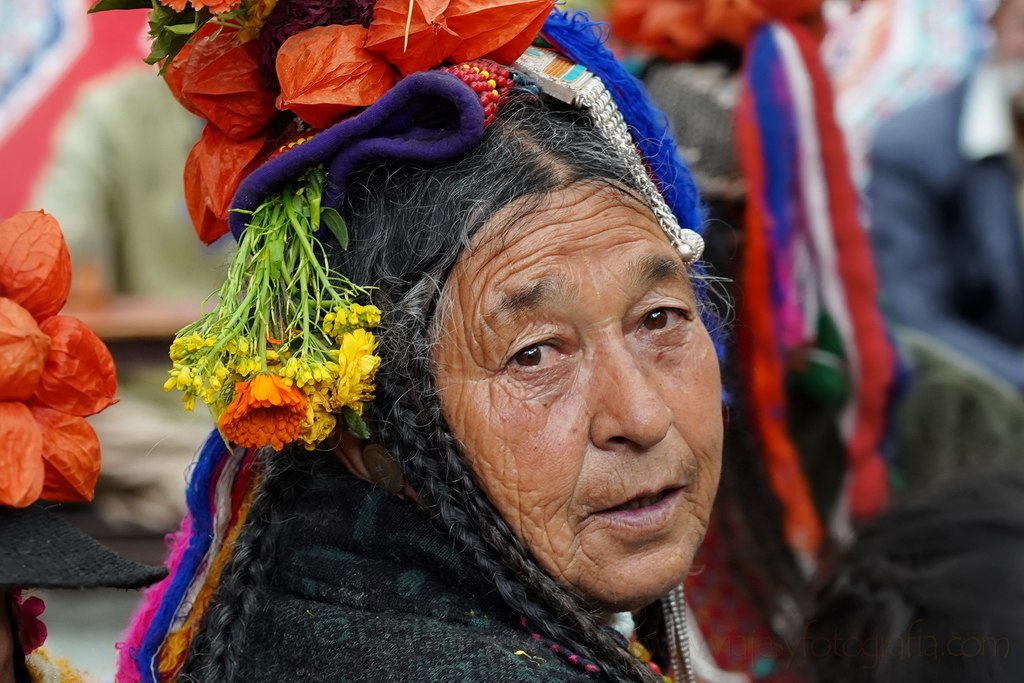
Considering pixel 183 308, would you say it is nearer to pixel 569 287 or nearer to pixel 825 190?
pixel 825 190

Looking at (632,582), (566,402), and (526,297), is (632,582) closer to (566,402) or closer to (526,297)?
(566,402)

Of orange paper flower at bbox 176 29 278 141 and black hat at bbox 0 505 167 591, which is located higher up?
orange paper flower at bbox 176 29 278 141

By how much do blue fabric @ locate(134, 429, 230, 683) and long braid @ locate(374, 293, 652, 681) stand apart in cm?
34

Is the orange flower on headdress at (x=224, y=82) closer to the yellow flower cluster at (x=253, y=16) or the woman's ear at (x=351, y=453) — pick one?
the yellow flower cluster at (x=253, y=16)

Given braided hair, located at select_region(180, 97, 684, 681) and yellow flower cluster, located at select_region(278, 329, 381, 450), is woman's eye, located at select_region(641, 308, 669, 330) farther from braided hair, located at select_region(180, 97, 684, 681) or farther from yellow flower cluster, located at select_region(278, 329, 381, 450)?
yellow flower cluster, located at select_region(278, 329, 381, 450)

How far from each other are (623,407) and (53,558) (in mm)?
867

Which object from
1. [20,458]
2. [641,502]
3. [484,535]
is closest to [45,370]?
[20,458]

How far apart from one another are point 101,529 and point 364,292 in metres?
3.63

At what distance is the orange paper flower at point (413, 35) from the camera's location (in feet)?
6.56

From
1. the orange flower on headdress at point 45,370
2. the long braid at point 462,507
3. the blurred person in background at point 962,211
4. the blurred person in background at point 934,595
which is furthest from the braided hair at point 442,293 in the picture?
the blurred person in background at point 962,211

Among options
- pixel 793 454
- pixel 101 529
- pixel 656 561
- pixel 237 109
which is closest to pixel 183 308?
pixel 101 529

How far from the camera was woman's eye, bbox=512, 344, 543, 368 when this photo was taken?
200 centimetres

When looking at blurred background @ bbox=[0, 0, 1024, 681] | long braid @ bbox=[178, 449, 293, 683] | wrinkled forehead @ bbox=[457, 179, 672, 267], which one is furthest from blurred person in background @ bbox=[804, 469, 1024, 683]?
long braid @ bbox=[178, 449, 293, 683]

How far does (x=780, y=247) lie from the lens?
408cm
